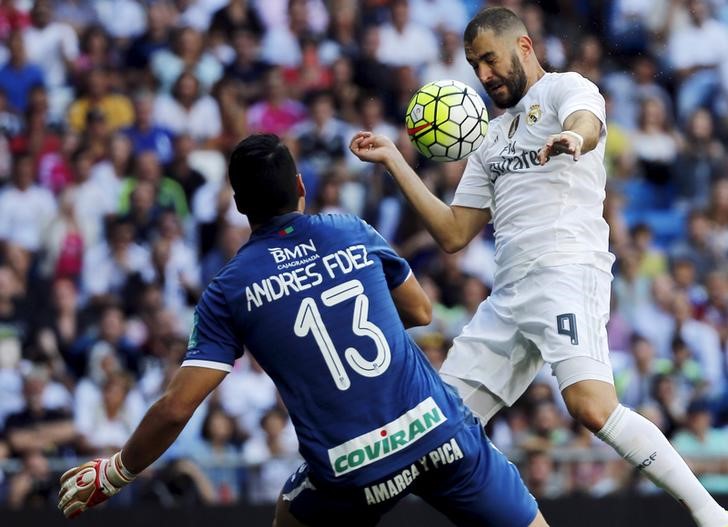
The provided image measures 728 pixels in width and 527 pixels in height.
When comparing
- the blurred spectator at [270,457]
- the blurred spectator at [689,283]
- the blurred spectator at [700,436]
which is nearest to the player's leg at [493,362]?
the blurred spectator at [270,457]

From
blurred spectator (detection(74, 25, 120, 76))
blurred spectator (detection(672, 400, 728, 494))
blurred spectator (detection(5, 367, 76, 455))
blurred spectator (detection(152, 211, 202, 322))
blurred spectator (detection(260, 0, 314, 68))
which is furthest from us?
blurred spectator (detection(260, 0, 314, 68))

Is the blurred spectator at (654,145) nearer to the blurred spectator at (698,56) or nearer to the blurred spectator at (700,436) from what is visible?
the blurred spectator at (698,56)

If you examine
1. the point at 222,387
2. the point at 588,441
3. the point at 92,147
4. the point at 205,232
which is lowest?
the point at 588,441

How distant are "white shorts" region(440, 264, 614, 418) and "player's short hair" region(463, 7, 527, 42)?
1158mm

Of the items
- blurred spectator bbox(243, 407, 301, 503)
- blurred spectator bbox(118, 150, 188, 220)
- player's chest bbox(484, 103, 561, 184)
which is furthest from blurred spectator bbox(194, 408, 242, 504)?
player's chest bbox(484, 103, 561, 184)

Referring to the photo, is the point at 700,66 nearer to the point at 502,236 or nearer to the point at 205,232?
the point at 205,232

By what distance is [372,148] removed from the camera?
21.5ft

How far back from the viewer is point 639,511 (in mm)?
9766

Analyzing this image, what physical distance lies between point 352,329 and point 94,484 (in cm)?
124

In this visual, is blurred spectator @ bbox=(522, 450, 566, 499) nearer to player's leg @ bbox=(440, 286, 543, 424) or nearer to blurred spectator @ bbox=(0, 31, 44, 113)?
player's leg @ bbox=(440, 286, 543, 424)

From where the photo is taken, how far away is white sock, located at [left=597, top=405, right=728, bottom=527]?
21.2 feet

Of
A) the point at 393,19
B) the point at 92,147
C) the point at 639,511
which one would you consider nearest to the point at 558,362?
the point at 639,511

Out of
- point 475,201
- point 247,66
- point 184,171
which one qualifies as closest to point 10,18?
point 247,66

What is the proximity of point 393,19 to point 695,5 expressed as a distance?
10.4 ft
